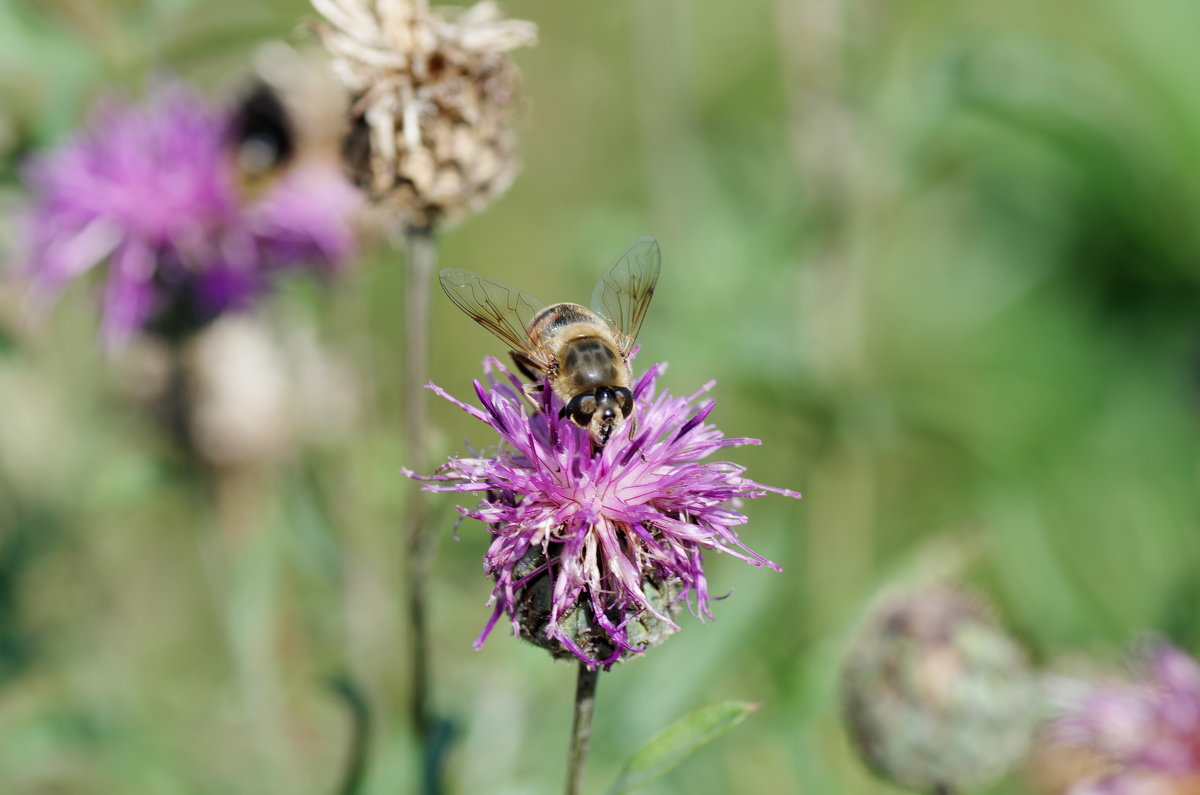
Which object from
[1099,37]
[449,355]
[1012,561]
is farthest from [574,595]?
[1099,37]

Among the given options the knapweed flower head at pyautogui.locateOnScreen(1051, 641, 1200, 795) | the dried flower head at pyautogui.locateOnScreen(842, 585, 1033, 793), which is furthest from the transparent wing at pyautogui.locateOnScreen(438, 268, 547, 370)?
the knapweed flower head at pyautogui.locateOnScreen(1051, 641, 1200, 795)

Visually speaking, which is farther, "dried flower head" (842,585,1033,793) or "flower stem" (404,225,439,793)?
"dried flower head" (842,585,1033,793)

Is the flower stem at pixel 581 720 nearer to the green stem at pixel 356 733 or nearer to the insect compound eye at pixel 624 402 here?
the insect compound eye at pixel 624 402

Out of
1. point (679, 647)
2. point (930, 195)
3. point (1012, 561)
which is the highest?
point (930, 195)

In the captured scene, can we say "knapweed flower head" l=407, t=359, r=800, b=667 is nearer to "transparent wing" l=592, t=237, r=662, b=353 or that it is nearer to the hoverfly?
the hoverfly

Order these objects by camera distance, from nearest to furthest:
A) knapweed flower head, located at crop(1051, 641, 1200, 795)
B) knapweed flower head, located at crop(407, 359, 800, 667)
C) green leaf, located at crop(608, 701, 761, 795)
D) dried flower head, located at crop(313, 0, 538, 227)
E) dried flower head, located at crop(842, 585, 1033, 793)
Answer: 1. green leaf, located at crop(608, 701, 761, 795)
2. knapweed flower head, located at crop(407, 359, 800, 667)
3. dried flower head, located at crop(313, 0, 538, 227)
4. knapweed flower head, located at crop(1051, 641, 1200, 795)
5. dried flower head, located at crop(842, 585, 1033, 793)

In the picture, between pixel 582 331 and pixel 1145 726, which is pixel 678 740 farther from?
pixel 1145 726

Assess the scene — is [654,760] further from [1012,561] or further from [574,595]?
[1012,561]
